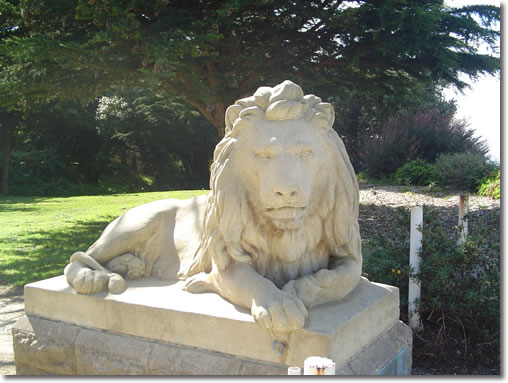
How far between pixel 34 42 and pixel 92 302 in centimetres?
428

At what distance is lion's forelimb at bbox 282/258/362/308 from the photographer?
2.23 meters

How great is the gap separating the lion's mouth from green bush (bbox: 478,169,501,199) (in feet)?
25.2

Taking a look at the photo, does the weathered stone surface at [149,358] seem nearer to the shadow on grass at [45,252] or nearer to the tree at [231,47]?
the shadow on grass at [45,252]

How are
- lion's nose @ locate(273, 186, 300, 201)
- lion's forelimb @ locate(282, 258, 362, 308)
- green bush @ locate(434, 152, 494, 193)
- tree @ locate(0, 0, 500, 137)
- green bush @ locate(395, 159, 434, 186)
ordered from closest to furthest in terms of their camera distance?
lion's nose @ locate(273, 186, 300, 201) < lion's forelimb @ locate(282, 258, 362, 308) < tree @ locate(0, 0, 500, 137) < green bush @ locate(434, 152, 494, 193) < green bush @ locate(395, 159, 434, 186)

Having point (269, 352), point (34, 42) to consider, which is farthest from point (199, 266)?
point (34, 42)

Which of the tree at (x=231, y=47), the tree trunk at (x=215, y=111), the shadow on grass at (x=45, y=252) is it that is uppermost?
the tree at (x=231, y=47)

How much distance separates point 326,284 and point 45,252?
20.1 feet

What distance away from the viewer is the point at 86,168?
21312 millimetres

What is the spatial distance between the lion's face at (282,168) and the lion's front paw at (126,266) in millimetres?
1018

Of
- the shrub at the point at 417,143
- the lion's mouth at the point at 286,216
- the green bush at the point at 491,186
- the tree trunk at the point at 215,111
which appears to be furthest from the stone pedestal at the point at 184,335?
the shrub at the point at 417,143

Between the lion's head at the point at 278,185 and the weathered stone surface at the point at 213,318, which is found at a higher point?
the lion's head at the point at 278,185

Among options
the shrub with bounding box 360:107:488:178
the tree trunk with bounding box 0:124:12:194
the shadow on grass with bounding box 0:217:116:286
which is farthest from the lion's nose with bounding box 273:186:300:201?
the tree trunk with bounding box 0:124:12:194

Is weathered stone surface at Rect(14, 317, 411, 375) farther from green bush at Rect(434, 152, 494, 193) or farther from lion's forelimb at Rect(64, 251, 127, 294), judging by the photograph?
green bush at Rect(434, 152, 494, 193)

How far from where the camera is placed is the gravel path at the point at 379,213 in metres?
3.73
